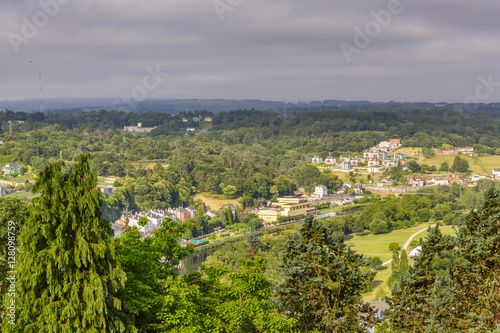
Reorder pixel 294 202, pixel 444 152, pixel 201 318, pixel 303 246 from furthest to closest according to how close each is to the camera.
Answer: pixel 444 152, pixel 294 202, pixel 303 246, pixel 201 318

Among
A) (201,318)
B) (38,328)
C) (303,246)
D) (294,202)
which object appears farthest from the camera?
(294,202)

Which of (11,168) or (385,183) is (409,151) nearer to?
(385,183)

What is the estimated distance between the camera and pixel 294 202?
4562 centimetres

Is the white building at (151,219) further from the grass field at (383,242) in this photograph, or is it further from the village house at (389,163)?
the village house at (389,163)

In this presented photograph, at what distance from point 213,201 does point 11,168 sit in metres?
19.7

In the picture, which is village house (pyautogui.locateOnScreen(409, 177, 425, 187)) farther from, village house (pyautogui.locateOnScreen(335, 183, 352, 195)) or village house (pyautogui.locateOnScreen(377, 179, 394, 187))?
village house (pyautogui.locateOnScreen(335, 183, 352, 195))

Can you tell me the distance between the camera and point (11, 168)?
154 feet

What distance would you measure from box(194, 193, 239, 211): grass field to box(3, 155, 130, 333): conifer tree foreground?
41.5m

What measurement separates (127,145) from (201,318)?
205 ft

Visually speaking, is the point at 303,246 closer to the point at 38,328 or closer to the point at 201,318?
the point at 201,318

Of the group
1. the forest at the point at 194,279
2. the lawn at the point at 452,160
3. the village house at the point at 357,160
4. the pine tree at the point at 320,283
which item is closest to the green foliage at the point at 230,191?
the village house at the point at 357,160

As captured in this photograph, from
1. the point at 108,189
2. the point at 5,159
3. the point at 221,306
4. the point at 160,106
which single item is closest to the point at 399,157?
the point at 108,189

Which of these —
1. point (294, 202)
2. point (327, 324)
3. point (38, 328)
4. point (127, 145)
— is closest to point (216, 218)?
point (294, 202)

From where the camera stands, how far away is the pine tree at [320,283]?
6.91m
